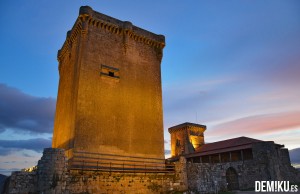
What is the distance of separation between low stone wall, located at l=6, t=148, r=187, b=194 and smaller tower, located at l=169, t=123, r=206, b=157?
29.1 meters

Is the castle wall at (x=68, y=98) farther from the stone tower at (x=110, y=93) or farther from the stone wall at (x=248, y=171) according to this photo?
the stone wall at (x=248, y=171)

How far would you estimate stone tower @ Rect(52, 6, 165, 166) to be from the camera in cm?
1723

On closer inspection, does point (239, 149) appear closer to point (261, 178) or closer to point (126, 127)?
point (261, 178)

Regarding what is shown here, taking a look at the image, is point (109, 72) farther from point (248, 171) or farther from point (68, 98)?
point (248, 171)

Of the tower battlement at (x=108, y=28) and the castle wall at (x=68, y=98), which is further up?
the tower battlement at (x=108, y=28)

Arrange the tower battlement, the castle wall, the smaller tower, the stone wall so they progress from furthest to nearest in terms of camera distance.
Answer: the smaller tower < the tower battlement < the stone wall < the castle wall

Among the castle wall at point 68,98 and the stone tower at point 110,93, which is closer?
the stone tower at point 110,93

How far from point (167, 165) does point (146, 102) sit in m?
5.70

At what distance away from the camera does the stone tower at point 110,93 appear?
56.5 feet

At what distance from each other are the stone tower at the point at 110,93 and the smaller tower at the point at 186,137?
25.6m

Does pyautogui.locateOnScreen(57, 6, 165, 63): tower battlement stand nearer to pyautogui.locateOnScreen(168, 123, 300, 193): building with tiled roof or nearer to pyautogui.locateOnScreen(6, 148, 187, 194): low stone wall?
pyautogui.locateOnScreen(6, 148, 187, 194): low stone wall

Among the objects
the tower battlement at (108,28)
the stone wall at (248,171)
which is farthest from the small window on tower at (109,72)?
the stone wall at (248,171)

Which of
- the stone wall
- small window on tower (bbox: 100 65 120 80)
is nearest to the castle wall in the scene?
small window on tower (bbox: 100 65 120 80)

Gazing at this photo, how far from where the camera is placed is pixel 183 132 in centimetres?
4691
